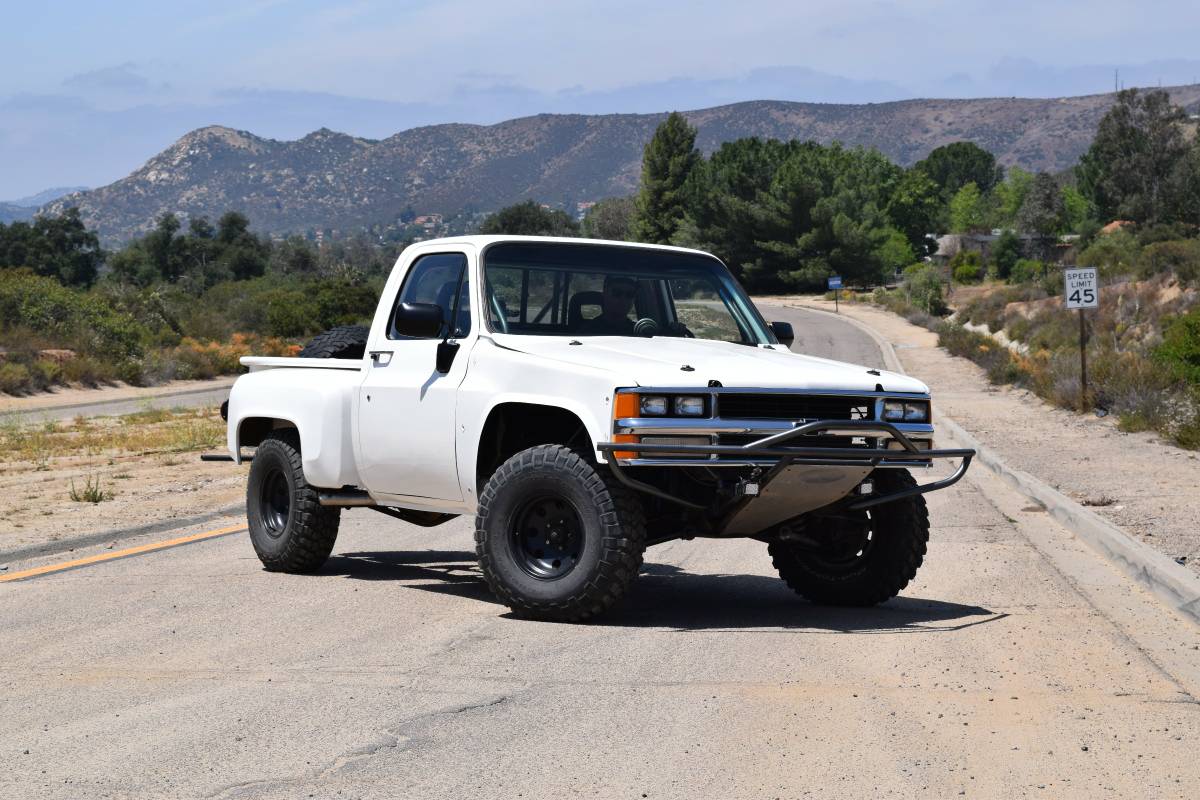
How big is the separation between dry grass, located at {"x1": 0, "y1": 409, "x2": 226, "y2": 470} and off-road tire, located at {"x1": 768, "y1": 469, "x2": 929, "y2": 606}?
12512mm

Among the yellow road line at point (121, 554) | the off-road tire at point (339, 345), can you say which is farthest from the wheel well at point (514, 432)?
the yellow road line at point (121, 554)

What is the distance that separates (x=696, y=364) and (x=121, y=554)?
18.1ft

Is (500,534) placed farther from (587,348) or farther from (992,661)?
(992,661)

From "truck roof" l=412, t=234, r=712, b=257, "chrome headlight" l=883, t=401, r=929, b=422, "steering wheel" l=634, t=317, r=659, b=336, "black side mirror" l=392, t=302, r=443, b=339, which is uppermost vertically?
"truck roof" l=412, t=234, r=712, b=257

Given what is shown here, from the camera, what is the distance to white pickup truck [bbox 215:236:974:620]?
25.2ft

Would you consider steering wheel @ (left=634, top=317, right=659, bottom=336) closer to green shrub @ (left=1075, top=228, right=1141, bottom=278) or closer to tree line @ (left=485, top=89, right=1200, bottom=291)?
green shrub @ (left=1075, top=228, right=1141, bottom=278)

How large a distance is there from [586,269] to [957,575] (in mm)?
3498

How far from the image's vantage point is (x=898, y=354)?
170ft

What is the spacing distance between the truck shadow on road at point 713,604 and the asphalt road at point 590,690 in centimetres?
4

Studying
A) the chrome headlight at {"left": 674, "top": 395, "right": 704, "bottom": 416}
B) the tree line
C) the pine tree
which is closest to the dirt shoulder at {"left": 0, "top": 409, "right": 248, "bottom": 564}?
the chrome headlight at {"left": 674, "top": 395, "right": 704, "bottom": 416}

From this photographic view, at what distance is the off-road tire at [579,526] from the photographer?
7695 millimetres

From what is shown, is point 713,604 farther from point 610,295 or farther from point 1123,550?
point 1123,550

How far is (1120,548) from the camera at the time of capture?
11.1m

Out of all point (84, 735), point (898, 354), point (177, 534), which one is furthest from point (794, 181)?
point (84, 735)
